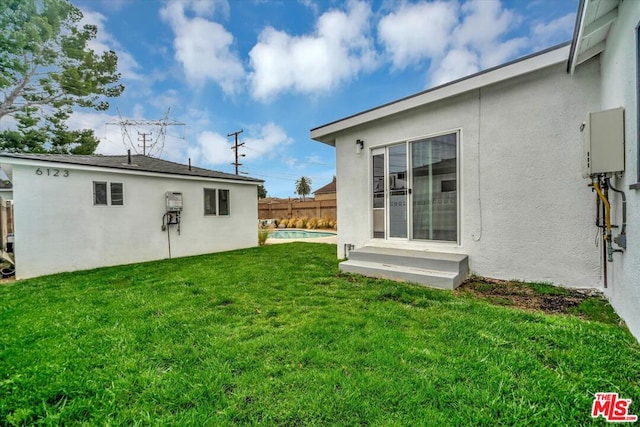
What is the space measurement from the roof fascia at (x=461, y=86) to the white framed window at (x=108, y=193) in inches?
240

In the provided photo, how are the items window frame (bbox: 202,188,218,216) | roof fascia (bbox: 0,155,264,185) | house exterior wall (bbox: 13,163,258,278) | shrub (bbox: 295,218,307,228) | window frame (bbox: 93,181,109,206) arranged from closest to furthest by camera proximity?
1. roof fascia (bbox: 0,155,264,185)
2. house exterior wall (bbox: 13,163,258,278)
3. window frame (bbox: 93,181,109,206)
4. window frame (bbox: 202,188,218,216)
5. shrub (bbox: 295,218,307,228)

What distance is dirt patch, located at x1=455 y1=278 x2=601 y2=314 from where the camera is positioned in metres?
3.36

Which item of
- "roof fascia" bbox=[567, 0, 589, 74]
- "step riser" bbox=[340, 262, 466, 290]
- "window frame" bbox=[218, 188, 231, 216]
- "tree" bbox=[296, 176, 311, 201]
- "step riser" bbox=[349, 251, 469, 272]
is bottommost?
"step riser" bbox=[340, 262, 466, 290]

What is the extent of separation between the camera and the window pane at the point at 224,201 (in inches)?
402

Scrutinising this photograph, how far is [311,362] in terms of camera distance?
2.24 m

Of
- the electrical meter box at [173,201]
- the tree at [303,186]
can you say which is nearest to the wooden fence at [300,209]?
the electrical meter box at [173,201]

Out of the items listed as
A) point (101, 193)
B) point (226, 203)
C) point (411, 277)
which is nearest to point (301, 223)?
point (226, 203)

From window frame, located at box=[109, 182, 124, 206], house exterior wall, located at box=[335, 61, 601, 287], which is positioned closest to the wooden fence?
window frame, located at box=[109, 182, 124, 206]

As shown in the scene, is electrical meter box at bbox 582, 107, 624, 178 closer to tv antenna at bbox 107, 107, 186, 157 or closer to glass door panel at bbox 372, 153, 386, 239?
glass door panel at bbox 372, 153, 386, 239

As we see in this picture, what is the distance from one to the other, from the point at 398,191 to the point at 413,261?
1551 millimetres

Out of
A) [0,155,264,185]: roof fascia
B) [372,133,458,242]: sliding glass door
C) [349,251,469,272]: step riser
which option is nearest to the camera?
[349,251,469,272]: step riser

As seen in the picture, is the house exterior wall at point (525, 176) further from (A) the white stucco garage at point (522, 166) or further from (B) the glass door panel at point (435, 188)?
(B) the glass door panel at point (435, 188)

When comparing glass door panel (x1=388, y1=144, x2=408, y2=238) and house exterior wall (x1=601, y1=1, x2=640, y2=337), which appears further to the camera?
glass door panel (x1=388, y1=144, x2=408, y2=238)

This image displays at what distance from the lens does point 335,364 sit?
→ 220 centimetres
